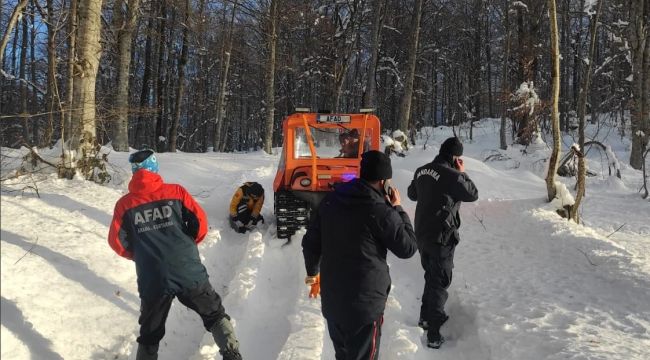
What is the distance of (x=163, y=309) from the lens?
387cm

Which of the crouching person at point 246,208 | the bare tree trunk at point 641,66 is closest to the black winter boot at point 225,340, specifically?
the crouching person at point 246,208

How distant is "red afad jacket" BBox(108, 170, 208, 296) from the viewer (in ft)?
12.4

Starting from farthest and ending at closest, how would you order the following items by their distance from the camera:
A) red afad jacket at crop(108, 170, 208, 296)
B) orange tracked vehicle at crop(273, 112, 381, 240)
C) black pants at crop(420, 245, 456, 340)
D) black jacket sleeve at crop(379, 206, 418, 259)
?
orange tracked vehicle at crop(273, 112, 381, 240)
black pants at crop(420, 245, 456, 340)
red afad jacket at crop(108, 170, 208, 296)
black jacket sleeve at crop(379, 206, 418, 259)

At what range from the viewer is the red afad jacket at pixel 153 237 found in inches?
149

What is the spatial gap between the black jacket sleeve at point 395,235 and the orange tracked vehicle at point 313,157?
395 cm

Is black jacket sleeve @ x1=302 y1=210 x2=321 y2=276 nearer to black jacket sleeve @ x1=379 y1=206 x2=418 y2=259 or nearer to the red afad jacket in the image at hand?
black jacket sleeve @ x1=379 y1=206 x2=418 y2=259

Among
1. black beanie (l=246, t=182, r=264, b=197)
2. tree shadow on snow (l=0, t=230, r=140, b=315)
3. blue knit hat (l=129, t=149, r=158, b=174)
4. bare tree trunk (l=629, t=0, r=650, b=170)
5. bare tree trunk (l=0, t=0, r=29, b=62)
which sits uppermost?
bare tree trunk (l=629, t=0, r=650, b=170)

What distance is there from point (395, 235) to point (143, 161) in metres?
2.14

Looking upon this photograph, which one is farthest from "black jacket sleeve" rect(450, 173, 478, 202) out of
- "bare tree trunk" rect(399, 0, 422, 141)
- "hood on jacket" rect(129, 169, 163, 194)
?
"bare tree trunk" rect(399, 0, 422, 141)

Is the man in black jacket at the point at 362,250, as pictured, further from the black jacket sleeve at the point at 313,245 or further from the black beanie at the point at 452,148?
the black beanie at the point at 452,148

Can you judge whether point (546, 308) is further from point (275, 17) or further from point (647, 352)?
point (275, 17)

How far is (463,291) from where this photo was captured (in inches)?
241

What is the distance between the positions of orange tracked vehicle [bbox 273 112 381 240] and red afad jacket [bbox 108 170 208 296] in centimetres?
359

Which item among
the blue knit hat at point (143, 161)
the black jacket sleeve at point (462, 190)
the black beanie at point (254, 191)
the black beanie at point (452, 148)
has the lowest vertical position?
the black beanie at point (254, 191)
